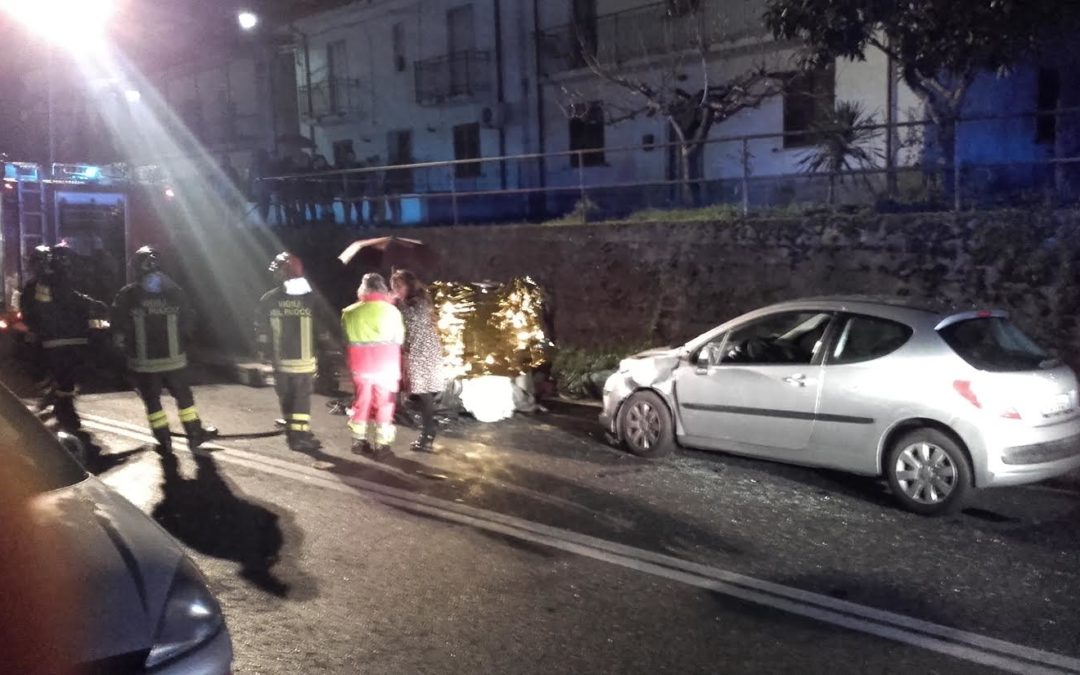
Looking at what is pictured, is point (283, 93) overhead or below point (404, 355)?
overhead

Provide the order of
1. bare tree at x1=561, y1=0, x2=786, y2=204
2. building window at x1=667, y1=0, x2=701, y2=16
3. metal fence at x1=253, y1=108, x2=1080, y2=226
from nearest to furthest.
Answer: metal fence at x1=253, y1=108, x2=1080, y2=226 < bare tree at x1=561, y1=0, x2=786, y2=204 < building window at x1=667, y1=0, x2=701, y2=16

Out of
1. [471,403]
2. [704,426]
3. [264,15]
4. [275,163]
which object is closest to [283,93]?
[264,15]

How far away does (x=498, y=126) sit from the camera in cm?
2533

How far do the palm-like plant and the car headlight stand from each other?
9954 mm

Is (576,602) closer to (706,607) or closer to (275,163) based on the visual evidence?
(706,607)

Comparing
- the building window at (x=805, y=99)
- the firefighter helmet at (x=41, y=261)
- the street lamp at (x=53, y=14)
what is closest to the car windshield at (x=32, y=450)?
the firefighter helmet at (x=41, y=261)

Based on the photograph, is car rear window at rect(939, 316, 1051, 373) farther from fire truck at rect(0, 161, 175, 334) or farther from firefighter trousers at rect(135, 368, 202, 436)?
fire truck at rect(0, 161, 175, 334)

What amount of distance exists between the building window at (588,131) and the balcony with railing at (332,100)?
8643 mm

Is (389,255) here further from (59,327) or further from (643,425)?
(643,425)

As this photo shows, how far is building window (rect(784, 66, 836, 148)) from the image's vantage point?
17594 millimetres

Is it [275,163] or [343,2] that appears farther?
[343,2]

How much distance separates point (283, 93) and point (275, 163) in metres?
6.95

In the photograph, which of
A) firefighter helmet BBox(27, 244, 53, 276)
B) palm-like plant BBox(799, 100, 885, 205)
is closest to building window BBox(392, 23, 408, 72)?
palm-like plant BBox(799, 100, 885, 205)

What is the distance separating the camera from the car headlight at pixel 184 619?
3.02m
